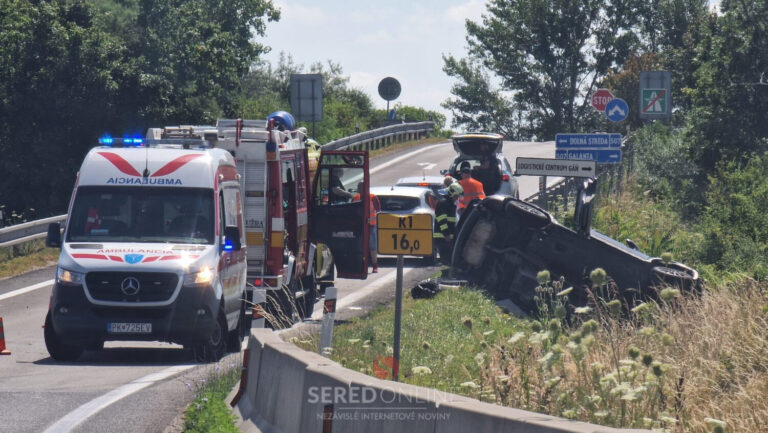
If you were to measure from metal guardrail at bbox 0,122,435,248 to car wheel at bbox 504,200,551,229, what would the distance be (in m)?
11.4

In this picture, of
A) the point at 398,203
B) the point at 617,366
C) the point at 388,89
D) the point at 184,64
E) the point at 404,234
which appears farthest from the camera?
the point at 388,89

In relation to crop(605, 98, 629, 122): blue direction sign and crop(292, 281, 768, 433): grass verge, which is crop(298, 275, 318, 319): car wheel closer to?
crop(292, 281, 768, 433): grass verge

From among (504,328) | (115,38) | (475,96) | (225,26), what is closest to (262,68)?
(475,96)

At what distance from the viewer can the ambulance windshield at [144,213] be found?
536 inches

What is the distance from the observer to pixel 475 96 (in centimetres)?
8225

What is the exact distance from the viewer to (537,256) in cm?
1659

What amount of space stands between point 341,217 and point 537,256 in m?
3.17

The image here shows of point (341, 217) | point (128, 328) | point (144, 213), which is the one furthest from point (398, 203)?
point (128, 328)

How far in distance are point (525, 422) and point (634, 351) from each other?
1.18 meters

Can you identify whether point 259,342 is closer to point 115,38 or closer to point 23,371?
point 23,371

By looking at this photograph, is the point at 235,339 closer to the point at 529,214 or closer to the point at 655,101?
the point at 529,214

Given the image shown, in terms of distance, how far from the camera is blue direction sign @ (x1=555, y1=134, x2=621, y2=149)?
22547 millimetres

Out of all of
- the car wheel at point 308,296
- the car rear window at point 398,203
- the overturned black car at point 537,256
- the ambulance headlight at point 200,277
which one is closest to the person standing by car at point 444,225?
the car rear window at point 398,203

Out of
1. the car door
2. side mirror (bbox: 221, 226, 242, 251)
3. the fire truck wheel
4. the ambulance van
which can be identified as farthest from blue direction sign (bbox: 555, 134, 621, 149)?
side mirror (bbox: 221, 226, 242, 251)
